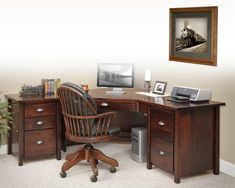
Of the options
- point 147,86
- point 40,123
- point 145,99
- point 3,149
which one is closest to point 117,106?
point 145,99

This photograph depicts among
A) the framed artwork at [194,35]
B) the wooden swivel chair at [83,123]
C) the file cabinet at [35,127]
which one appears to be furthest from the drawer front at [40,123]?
the framed artwork at [194,35]

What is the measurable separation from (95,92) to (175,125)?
1329 mm

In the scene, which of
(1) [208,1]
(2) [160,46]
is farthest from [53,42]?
(1) [208,1]

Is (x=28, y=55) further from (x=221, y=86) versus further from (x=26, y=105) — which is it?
(x=221, y=86)

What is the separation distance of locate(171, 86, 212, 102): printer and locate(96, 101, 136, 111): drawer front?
447 mm

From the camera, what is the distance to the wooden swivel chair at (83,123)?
3.89 meters

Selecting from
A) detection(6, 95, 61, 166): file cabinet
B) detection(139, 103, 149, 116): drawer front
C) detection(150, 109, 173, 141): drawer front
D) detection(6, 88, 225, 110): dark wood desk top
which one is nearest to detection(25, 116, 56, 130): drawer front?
detection(6, 95, 61, 166): file cabinet

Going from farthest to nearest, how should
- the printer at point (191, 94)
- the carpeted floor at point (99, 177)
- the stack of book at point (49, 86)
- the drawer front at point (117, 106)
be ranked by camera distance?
1. the stack of book at point (49, 86)
2. the drawer front at point (117, 106)
3. the printer at point (191, 94)
4. the carpeted floor at point (99, 177)

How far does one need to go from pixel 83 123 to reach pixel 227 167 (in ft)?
4.67

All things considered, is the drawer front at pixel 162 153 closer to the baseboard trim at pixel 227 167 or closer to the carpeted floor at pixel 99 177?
the carpeted floor at pixel 99 177

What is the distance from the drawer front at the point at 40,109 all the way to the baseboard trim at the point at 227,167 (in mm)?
1774

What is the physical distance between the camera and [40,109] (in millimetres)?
4434

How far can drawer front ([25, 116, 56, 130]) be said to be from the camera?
439cm

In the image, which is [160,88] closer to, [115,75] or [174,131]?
[115,75]
